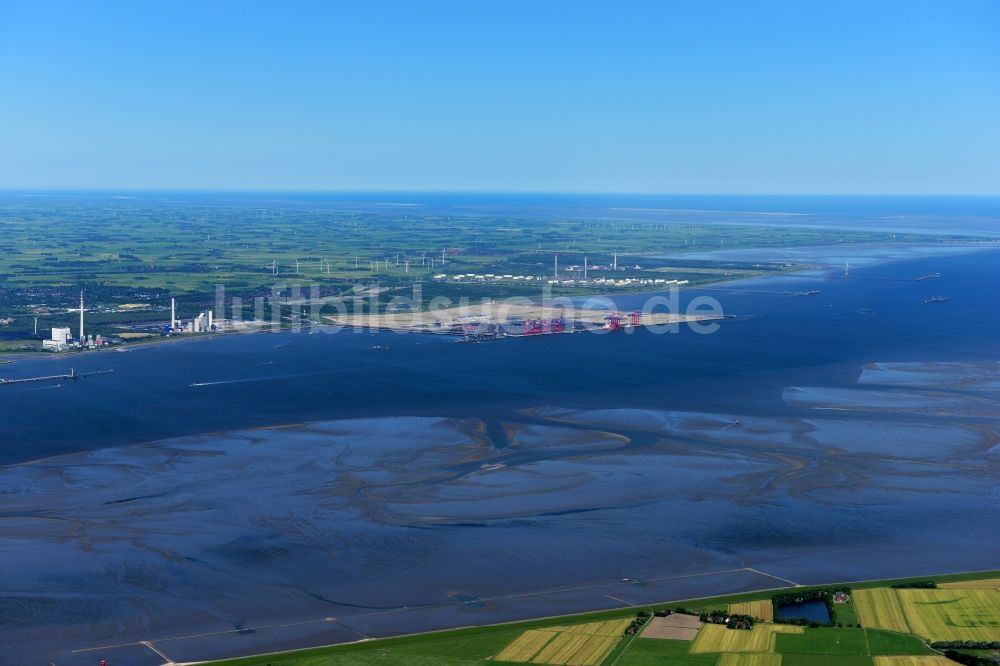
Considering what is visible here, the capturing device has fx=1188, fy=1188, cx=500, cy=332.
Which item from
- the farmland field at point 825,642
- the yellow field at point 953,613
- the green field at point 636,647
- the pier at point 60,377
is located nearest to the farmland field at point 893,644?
the green field at point 636,647

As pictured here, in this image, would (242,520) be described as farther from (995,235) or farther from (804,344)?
(995,235)

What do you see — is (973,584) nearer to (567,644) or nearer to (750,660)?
(750,660)

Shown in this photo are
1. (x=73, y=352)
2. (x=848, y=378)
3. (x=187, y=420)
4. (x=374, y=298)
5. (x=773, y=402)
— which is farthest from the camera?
(x=374, y=298)

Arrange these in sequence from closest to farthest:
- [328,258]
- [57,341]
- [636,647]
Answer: [636,647] → [57,341] → [328,258]

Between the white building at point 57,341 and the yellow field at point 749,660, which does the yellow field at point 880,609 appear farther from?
the white building at point 57,341

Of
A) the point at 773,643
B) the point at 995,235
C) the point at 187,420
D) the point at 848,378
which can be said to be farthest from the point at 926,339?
the point at 995,235

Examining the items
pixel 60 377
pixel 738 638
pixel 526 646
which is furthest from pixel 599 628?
pixel 60 377
